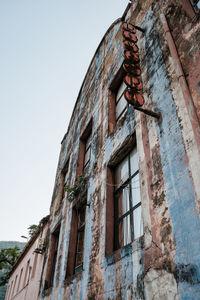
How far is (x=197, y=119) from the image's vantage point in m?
3.43

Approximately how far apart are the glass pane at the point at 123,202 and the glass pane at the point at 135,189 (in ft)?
0.80

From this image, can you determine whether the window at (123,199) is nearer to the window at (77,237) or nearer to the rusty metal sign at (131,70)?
the rusty metal sign at (131,70)

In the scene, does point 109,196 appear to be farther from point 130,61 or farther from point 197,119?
point 130,61

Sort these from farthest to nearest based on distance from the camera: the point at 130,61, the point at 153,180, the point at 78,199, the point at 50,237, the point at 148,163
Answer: the point at 50,237, the point at 78,199, the point at 130,61, the point at 148,163, the point at 153,180

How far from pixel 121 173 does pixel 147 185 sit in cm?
172

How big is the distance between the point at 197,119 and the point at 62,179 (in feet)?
30.3

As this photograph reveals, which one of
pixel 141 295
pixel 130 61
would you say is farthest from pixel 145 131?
pixel 141 295

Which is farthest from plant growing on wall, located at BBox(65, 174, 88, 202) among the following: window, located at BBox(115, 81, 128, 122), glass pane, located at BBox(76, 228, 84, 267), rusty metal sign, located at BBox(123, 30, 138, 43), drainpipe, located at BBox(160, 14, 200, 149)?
drainpipe, located at BBox(160, 14, 200, 149)

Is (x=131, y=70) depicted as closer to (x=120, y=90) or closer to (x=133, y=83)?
(x=133, y=83)

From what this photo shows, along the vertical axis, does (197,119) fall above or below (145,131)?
below

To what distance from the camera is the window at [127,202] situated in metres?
4.48

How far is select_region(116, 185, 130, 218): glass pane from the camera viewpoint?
16.5 feet

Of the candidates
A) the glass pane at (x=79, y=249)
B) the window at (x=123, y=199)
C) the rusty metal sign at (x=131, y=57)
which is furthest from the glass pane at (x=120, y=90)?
the glass pane at (x=79, y=249)

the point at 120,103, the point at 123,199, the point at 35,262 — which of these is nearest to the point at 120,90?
the point at 120,103
